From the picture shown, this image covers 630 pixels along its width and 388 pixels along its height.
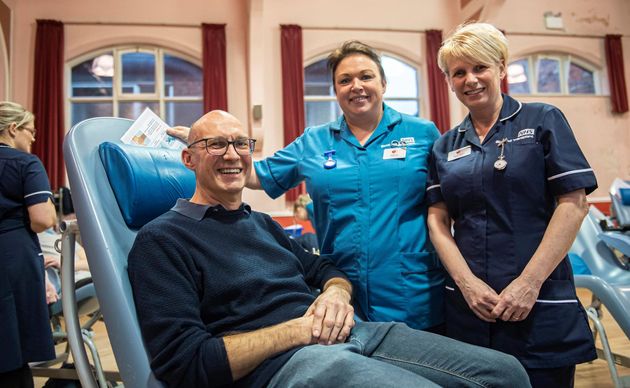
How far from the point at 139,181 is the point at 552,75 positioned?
23.6ft

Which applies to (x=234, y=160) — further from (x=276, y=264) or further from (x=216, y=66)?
(x=216, y=66)

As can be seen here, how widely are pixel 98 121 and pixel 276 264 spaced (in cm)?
68

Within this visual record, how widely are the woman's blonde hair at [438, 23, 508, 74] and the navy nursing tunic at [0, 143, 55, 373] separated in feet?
5.49

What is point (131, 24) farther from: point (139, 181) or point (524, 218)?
point (524, 218)

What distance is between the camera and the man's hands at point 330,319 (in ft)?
3.45

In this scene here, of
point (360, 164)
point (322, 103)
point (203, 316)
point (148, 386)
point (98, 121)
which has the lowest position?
point (148, 386)

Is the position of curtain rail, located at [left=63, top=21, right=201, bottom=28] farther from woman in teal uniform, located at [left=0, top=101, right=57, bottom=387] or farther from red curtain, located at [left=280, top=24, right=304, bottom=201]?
woman in teal uniform, located at [left=0, top=101, right=57, bottom=387]

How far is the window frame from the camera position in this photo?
598 centimetres

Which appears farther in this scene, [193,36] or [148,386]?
[193,36]

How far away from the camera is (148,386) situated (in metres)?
0.98

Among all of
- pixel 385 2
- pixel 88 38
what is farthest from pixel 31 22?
pixel 385 2

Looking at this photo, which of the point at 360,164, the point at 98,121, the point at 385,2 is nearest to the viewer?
the point at 98,121

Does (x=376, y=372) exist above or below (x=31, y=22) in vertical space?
below

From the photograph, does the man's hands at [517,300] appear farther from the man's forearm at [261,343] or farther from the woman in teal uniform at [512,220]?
the man's forearm at [261,343]
